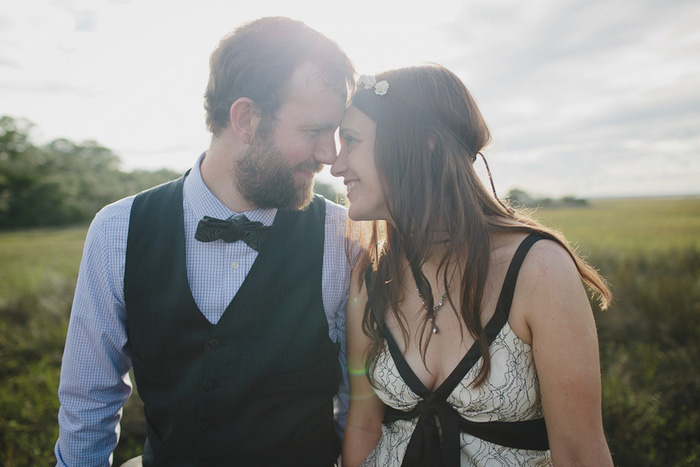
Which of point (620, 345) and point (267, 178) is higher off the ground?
point (267, 178)

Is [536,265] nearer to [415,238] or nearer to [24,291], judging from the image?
[415,238]

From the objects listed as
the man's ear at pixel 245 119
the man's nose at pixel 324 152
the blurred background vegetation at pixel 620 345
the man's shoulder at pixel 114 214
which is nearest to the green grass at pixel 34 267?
the blurred background vegetation at pixel 620 345

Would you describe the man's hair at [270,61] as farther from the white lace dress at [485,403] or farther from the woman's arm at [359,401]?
the white lace dress at [485,403]

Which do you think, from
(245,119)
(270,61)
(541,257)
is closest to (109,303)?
(245,119)

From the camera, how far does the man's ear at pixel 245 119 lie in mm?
1997

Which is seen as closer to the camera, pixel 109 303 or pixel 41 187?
pixel 109 303

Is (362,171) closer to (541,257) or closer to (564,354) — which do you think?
(541,257)

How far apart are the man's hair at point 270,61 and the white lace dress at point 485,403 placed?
1149mm

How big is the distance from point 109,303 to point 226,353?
0.54m

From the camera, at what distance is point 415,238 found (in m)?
1.85

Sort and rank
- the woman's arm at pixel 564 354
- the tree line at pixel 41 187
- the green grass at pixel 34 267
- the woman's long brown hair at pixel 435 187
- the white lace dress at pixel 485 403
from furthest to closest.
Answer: the tree line at pixel 41 187
the green grass at pixel 34 267
the woman's long brown hair at pixel 435 187
the white lace dress at pixel 485 403
the woman's arm at pixel 564 354

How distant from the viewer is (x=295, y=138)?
200cm

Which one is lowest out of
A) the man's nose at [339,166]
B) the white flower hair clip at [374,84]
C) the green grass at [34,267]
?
the green grass at [34,267]

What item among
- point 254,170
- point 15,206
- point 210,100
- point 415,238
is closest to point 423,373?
point 415,238
